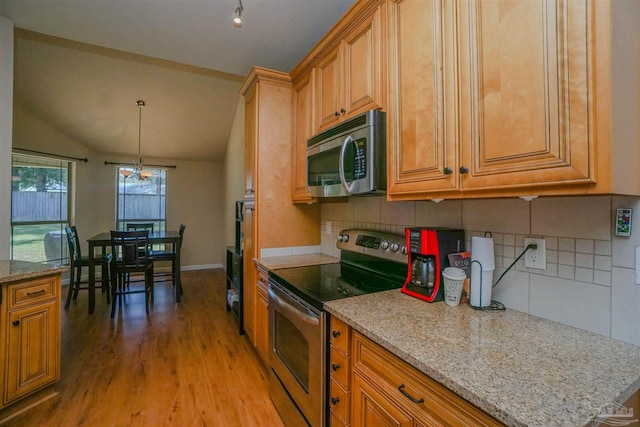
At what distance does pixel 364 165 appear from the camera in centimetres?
145

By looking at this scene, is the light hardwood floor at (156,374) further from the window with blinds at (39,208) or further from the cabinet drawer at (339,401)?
the window with blinds at (39,208)

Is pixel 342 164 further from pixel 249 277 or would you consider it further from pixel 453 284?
pixel 249 277

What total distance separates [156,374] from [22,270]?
3.91 feet

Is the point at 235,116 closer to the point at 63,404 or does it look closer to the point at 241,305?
the point at 241,305

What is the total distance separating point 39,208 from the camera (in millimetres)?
4371

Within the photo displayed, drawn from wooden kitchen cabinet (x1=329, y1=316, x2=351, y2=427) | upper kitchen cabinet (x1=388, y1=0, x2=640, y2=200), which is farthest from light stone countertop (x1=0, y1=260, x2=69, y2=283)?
upper kitchen cabinet (x1=388, y1=0, x2=640, y2=200)

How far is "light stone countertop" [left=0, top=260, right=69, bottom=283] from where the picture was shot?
1.74m

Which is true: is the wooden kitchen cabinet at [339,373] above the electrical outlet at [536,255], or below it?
below

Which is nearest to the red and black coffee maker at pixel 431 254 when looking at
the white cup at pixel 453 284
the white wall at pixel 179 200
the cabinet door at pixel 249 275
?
the white cup at pixel 453 284

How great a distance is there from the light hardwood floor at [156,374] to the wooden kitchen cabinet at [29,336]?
0.19 meters

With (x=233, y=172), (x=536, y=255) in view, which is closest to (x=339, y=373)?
(x=536, y=255)

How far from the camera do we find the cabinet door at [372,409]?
920 mm

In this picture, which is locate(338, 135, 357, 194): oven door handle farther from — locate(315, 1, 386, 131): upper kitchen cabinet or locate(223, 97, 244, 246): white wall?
locate(223, 97, 244, 246): white wall

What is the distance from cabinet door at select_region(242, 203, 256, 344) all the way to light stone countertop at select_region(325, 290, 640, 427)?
144 cm
